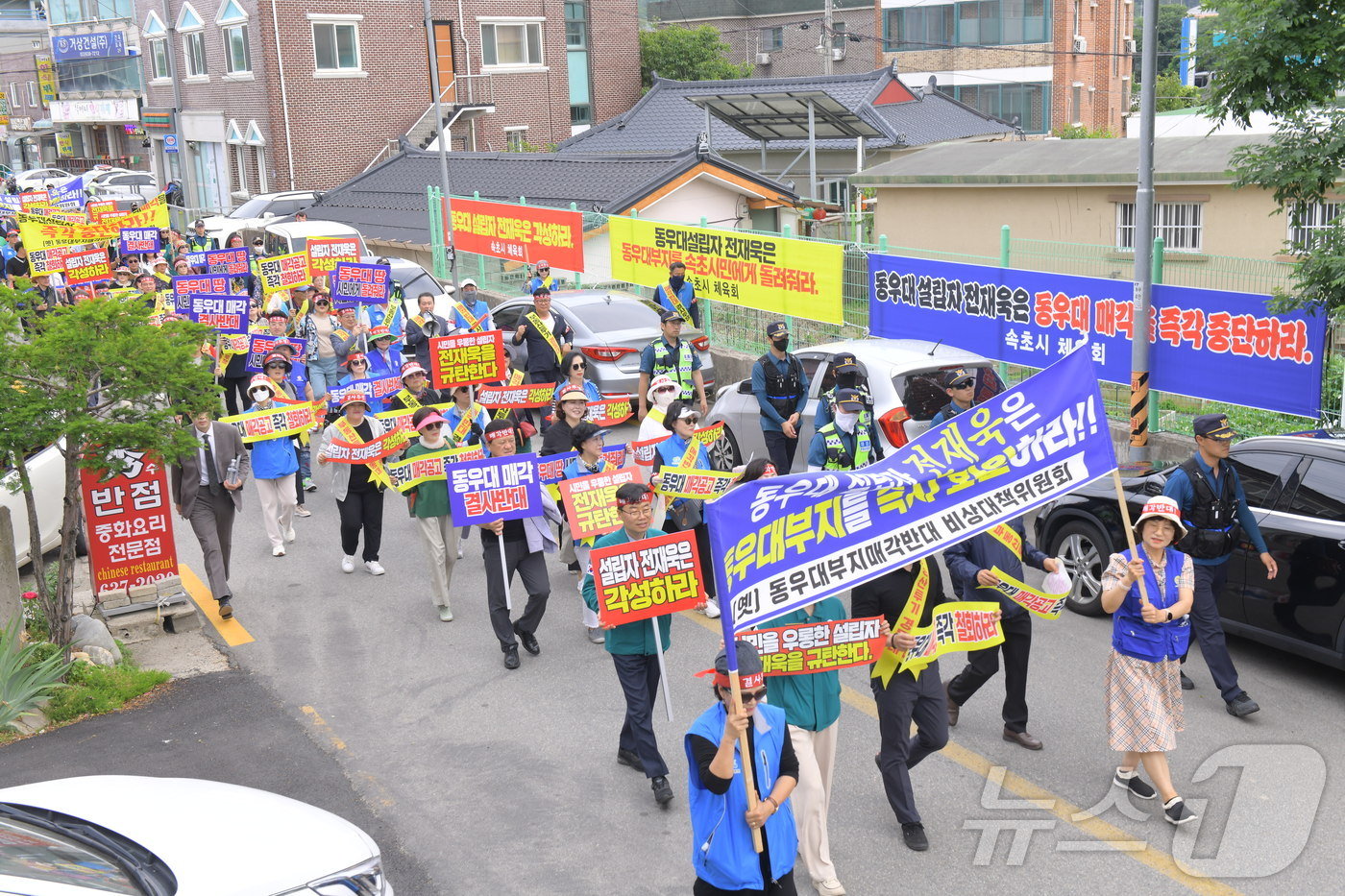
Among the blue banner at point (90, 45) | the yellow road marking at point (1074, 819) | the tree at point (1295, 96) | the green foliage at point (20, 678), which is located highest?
the blue banner at point (90, 45)

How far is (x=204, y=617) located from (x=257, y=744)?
2.89 m

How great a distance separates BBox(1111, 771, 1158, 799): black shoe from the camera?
22.3 ft

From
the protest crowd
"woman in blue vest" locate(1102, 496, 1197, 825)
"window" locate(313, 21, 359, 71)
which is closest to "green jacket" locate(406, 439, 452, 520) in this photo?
the protest crowd

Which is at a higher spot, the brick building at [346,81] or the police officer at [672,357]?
the brick building at [346,81]

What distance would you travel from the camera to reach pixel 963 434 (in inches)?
243

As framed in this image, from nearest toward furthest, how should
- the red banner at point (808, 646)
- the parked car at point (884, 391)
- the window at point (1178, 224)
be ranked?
the red banner at point (808, 646) < the parked car at point (884, 391) < the window at point (1178, 224)

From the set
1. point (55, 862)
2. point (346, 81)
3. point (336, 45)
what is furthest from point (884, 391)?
point (336, 45)

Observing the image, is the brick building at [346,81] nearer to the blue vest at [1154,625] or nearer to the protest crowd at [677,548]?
the protest crowd at [677,548]

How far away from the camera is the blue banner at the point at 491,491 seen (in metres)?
9.11

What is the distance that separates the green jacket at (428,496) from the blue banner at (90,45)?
168 feet

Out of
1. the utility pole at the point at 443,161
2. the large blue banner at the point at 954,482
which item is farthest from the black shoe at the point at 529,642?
the utility pole at the point at 443,161

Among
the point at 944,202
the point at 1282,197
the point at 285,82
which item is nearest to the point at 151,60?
the point at 285,82

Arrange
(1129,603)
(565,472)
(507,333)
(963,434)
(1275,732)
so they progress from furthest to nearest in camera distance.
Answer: (507,333) → (565,472) → (1275,732) → (1129,603) → (963,434)

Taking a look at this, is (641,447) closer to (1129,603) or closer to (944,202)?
(1129,603)
